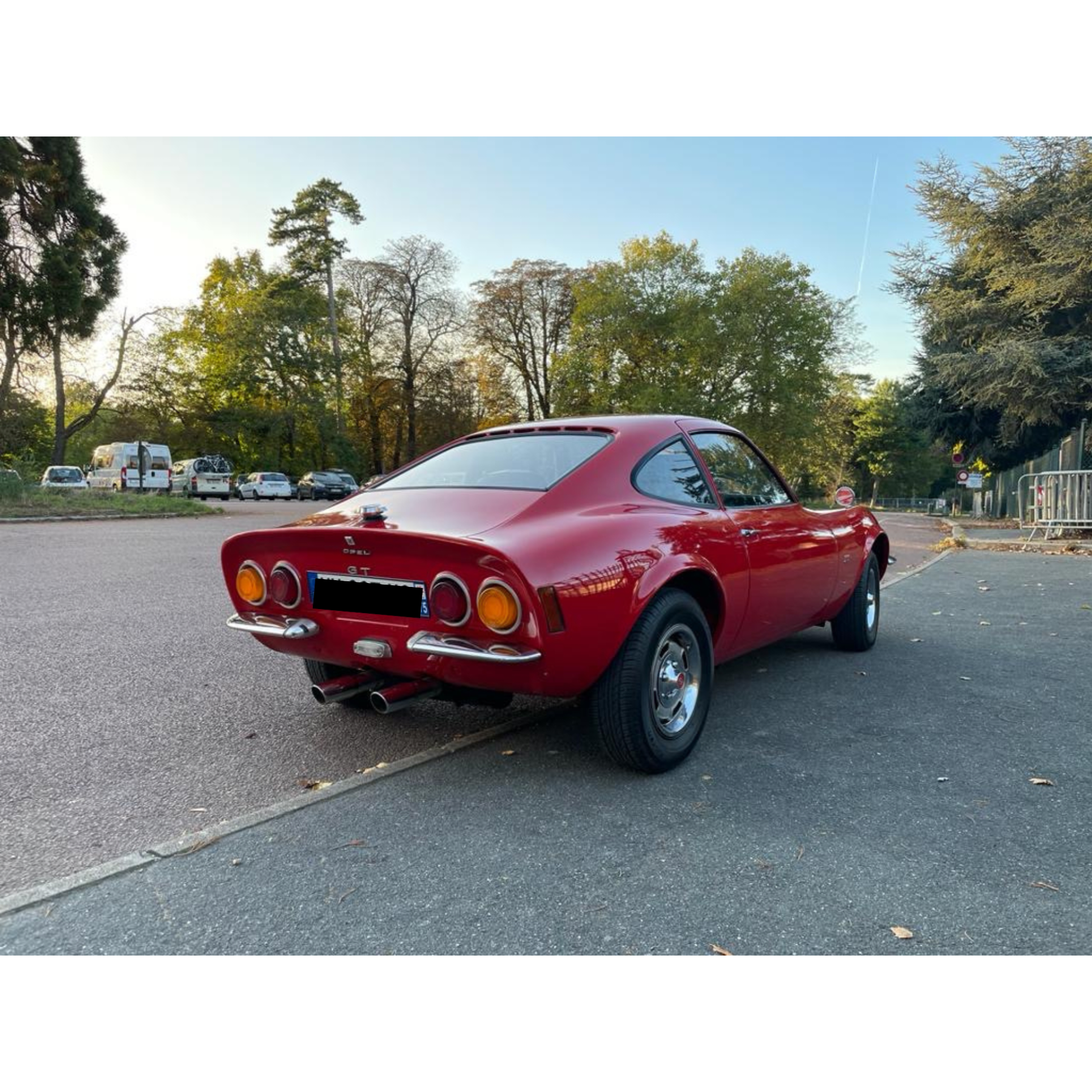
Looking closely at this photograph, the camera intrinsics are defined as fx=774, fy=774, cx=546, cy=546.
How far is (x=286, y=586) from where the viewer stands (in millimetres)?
3393

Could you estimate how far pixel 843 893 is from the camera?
7.62 ft

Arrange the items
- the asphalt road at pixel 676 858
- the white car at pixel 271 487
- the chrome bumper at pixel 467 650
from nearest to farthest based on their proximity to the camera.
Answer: the asphalt road at pixel 676 858, the chrome bumper at pixel 467 650, the white car at pixel 271 487

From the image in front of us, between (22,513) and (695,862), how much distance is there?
21.1 meters

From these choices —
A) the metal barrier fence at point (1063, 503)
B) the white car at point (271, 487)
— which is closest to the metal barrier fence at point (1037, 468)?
the metal barrier fence at point (1063, 503)

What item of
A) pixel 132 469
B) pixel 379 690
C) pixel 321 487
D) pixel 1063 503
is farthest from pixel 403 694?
pixel 321 487

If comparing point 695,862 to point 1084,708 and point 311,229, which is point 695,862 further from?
point 311,229

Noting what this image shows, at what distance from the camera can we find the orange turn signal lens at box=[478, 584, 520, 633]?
2799 mm

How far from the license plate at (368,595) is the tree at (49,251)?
78.7 ft

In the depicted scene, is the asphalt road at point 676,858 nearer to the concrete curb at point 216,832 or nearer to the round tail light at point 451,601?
the concrete curb at point 216,832

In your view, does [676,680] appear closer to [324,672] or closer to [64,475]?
[324,672]

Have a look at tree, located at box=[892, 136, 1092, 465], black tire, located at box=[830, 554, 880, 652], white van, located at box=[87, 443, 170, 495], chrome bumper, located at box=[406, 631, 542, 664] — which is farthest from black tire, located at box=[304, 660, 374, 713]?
white van, located at box=[87, 443, 170, 495]

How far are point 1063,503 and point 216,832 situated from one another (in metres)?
17.6

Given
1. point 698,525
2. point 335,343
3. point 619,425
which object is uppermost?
point 335,343

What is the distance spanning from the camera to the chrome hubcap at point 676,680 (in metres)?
3.31
